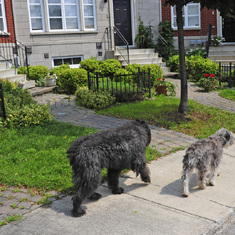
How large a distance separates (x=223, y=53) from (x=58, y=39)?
895 cm

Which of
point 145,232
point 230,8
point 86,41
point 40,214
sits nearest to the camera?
point 145,232

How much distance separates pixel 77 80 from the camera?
12.7 metres

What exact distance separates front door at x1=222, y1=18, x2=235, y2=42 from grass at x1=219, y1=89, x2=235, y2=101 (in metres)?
8.11

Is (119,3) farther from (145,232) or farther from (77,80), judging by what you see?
(145,232)

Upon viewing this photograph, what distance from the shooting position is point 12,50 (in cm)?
1436

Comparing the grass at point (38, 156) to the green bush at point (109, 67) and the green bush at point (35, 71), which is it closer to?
the green bush at point (35, 71)

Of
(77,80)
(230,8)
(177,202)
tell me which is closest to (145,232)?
(177,202)

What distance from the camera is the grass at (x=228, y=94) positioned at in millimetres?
11794

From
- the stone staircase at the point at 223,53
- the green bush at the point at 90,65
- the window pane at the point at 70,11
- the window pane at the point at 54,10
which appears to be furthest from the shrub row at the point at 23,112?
the stone staircase at the point at 223,53

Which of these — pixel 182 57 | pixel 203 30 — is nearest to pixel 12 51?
pixel 182 57

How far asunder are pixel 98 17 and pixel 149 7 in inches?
134

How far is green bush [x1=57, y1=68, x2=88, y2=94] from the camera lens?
1274 cm

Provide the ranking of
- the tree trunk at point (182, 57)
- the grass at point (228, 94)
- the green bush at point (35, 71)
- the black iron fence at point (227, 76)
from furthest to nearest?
the green bush at point (35, 71), the black iron fence at point (227, 76), the grass at point (228, 94), the tree trunk at point (182, 57)

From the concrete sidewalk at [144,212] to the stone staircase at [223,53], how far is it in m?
13.7
